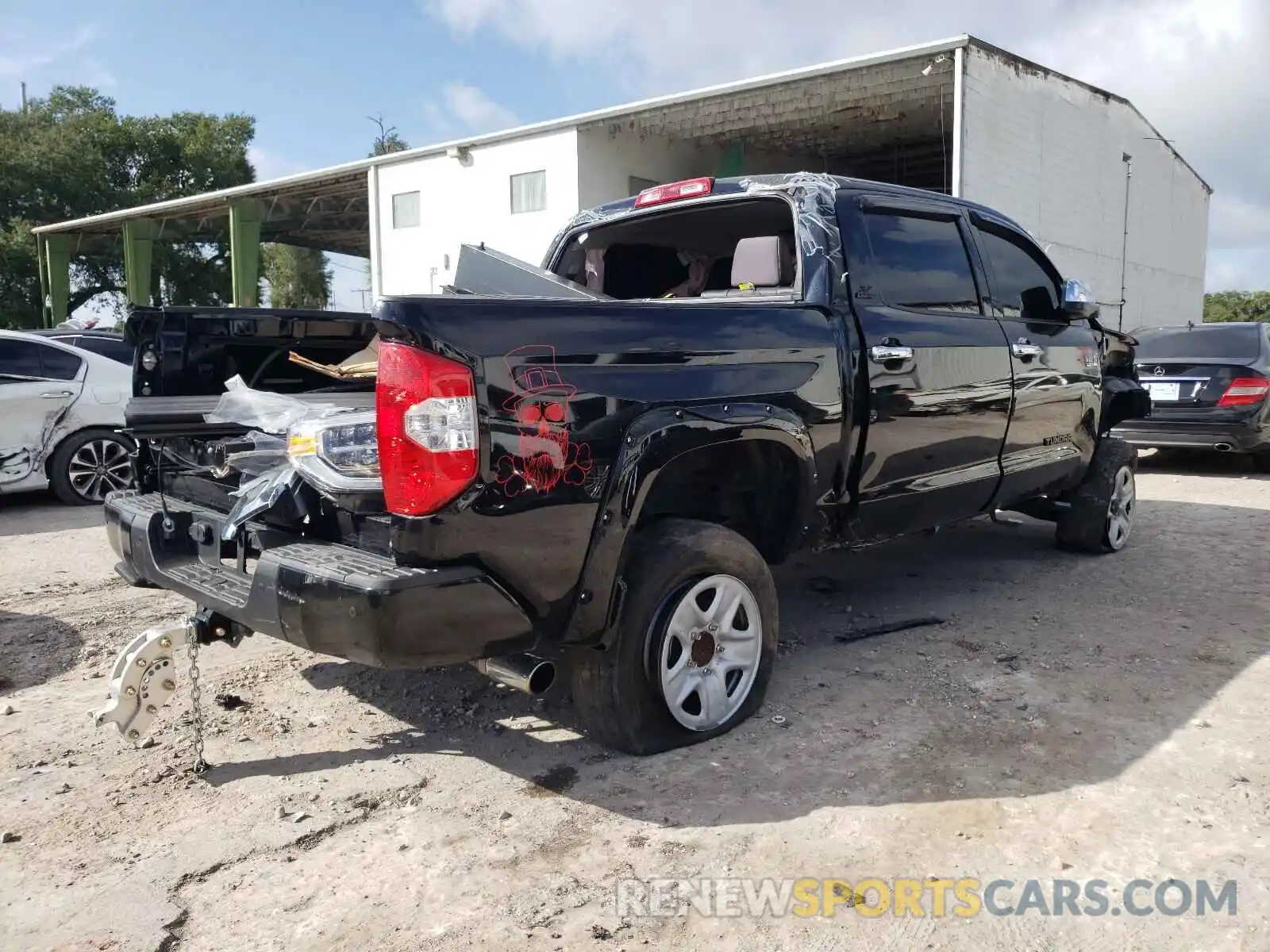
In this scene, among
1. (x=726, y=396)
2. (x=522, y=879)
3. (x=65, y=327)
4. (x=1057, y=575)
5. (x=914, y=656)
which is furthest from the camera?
(x=65, y=327)

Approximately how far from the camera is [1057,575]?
563 cm

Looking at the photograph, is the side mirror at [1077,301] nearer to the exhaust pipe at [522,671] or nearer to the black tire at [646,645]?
the black tire at [646,645]

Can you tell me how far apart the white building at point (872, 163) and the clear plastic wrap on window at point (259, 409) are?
1153 cm

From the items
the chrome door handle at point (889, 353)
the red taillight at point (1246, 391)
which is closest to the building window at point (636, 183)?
the red taillight at point (1246, 391)

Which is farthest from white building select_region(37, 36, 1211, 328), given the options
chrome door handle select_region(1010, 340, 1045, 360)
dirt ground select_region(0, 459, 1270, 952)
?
dirt ground select_region(0, 459, 1270, 952)

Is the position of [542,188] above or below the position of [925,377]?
above

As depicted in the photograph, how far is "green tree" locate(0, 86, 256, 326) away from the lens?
1342 inches

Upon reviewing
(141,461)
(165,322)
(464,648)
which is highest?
(165,322)

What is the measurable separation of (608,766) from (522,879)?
68 cm

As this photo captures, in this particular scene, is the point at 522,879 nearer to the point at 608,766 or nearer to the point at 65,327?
the point at 608,766

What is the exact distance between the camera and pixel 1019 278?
5.02 meters

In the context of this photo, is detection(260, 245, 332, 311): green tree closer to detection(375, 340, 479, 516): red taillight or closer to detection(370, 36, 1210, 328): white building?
detection(370, 36, 1210, 328): white building

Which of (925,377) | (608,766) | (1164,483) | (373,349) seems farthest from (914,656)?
(1164,483)

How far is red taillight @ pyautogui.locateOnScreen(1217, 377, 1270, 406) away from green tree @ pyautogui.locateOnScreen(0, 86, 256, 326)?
1253 inches
